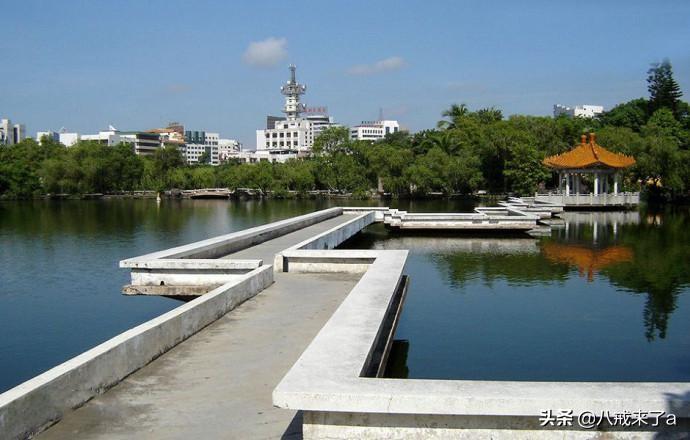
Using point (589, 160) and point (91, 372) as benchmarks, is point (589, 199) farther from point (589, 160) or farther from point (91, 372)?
point (91, 372)

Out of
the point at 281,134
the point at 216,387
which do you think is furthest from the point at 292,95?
the point at 216,387

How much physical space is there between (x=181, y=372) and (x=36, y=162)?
6199cm

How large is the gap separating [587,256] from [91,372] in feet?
50.8

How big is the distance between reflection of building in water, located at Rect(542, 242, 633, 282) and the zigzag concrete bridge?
938 cm

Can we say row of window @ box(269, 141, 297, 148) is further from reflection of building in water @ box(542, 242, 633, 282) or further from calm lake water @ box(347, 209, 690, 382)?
reflection of building in water @ box(542, 242, 633, 282)

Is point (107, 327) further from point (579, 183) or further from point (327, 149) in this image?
point (327, 149)

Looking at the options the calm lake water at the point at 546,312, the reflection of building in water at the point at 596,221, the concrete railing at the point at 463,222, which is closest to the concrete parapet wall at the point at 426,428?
the calm lake water at the point at 546,312

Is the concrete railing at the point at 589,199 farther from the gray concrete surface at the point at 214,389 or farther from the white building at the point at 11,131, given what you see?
the white building at the point at 11,131

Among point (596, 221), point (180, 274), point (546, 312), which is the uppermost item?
point (180, 274)

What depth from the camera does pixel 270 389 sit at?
16.4ft

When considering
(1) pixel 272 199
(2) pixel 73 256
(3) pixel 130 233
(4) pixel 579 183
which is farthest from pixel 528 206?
(1) pixel 272 199

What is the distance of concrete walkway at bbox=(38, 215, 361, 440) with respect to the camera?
428 cm

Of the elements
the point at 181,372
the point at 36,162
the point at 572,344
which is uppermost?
the point at 36,162

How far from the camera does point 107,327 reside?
34.0ft
